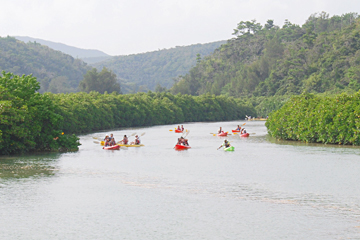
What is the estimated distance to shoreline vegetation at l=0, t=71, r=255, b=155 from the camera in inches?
1813

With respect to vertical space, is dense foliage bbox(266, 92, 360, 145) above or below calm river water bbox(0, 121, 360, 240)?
above

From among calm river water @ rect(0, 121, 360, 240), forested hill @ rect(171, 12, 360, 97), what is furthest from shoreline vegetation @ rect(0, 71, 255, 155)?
forested hill @ rect(171, 12, 360, 97)

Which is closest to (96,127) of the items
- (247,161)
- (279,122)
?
(279,122)

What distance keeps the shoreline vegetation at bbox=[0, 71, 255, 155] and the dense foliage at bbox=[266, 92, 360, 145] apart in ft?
83.5

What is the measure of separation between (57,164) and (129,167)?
588 cm

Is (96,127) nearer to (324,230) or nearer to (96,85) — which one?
(324,230)

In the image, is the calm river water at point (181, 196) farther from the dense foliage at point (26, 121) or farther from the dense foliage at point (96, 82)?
the dense foliage at point (96, 82)

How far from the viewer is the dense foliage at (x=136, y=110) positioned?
3295 inches

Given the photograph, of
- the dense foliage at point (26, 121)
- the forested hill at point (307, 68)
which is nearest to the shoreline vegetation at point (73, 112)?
the dense foliage at point (26, 121)

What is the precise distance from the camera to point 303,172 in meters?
38.3

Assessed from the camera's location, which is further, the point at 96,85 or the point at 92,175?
the point at 96,85

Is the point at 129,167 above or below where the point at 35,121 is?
below

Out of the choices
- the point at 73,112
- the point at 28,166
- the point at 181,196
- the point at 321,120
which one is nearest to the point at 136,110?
the point at 73,112

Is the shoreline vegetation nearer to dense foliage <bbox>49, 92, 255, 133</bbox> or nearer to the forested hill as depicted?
dense foliage <bbox>49, 92, 255, 133</bbox>
